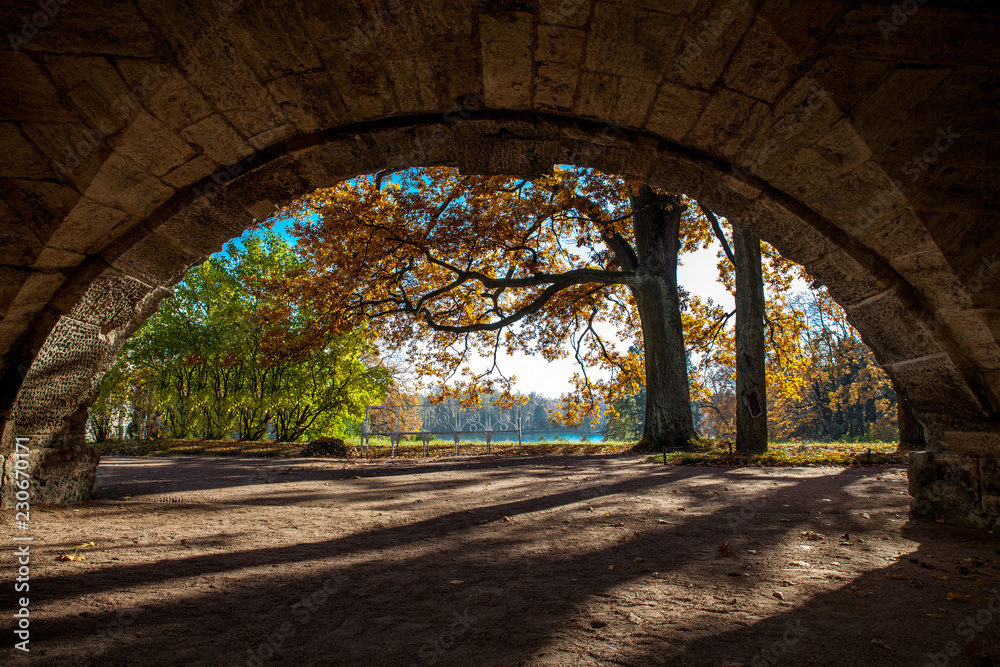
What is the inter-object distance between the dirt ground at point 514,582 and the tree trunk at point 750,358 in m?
3.93

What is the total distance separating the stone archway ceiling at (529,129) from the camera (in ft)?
7.94

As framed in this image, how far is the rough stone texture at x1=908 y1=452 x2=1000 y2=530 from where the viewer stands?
3365mm

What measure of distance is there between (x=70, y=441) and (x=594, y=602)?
4.89 m

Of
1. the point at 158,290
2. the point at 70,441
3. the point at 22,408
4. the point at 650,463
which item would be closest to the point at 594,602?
the point at 158,290

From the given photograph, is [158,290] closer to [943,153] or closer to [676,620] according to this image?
[676,620]

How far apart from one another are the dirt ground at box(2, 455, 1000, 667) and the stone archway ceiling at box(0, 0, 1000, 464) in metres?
1.42

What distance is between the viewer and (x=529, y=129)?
3.18m

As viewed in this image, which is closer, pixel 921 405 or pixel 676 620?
pixel 676 620

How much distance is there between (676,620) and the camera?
2166 millimetres

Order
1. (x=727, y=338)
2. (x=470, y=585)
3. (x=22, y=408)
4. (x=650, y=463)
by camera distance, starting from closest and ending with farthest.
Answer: (x=470, y=585) → (x=22, y=408) → (x=650, y=463) → (x=727, y=338)

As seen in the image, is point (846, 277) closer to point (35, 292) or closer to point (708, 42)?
point (708, 42)

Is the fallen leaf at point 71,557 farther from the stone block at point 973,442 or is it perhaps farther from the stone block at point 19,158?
the stone block at point 973,442

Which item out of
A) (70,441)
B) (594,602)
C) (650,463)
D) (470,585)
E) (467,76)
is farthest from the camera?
(650,463)

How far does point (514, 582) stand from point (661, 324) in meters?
9.39
